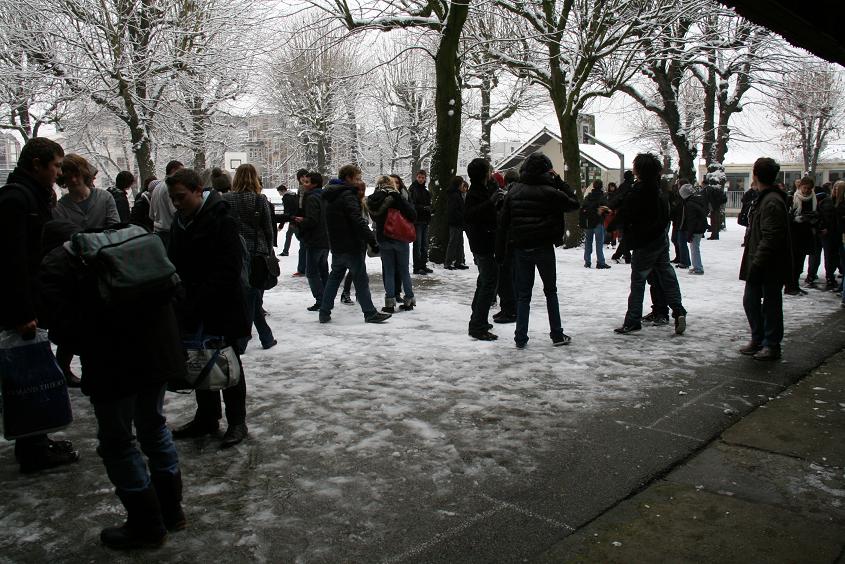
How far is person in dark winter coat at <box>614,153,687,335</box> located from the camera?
768cm

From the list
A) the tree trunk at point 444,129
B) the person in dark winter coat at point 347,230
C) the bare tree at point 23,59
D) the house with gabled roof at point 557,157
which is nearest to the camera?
the person in dark winter coat at point 347,230

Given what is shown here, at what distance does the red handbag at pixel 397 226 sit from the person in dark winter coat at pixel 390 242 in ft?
0.13

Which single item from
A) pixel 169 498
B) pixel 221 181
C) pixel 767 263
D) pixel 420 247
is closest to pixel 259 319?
pixel 221 181

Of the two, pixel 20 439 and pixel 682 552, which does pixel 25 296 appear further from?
pixel 682 552

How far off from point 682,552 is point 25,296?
362 cm

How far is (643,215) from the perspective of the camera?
7.70 m

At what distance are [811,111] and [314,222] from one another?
33.0 m

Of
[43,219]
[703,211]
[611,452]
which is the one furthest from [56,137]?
[611,452]

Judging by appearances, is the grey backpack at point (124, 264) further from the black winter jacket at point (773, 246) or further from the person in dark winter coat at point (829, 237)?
the person in dark winter coat at point (829, 237)

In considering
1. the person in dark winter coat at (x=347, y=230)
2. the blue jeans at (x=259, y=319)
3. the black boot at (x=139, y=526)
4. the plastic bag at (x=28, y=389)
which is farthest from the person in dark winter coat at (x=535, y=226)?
the black boot at (x=139, y=526)

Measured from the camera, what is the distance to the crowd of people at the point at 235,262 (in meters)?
3.12

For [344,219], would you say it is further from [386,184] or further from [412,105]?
[412,105]

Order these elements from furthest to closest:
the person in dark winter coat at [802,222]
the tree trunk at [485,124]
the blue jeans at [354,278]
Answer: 1. the tree trunk at [485,124]
2. the person in dark winter coat at [802,222]
3. the blue jeans at [354,278]

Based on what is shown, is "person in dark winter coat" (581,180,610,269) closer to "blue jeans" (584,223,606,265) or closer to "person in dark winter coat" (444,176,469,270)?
"blue jeans" (584,223,606,265)
